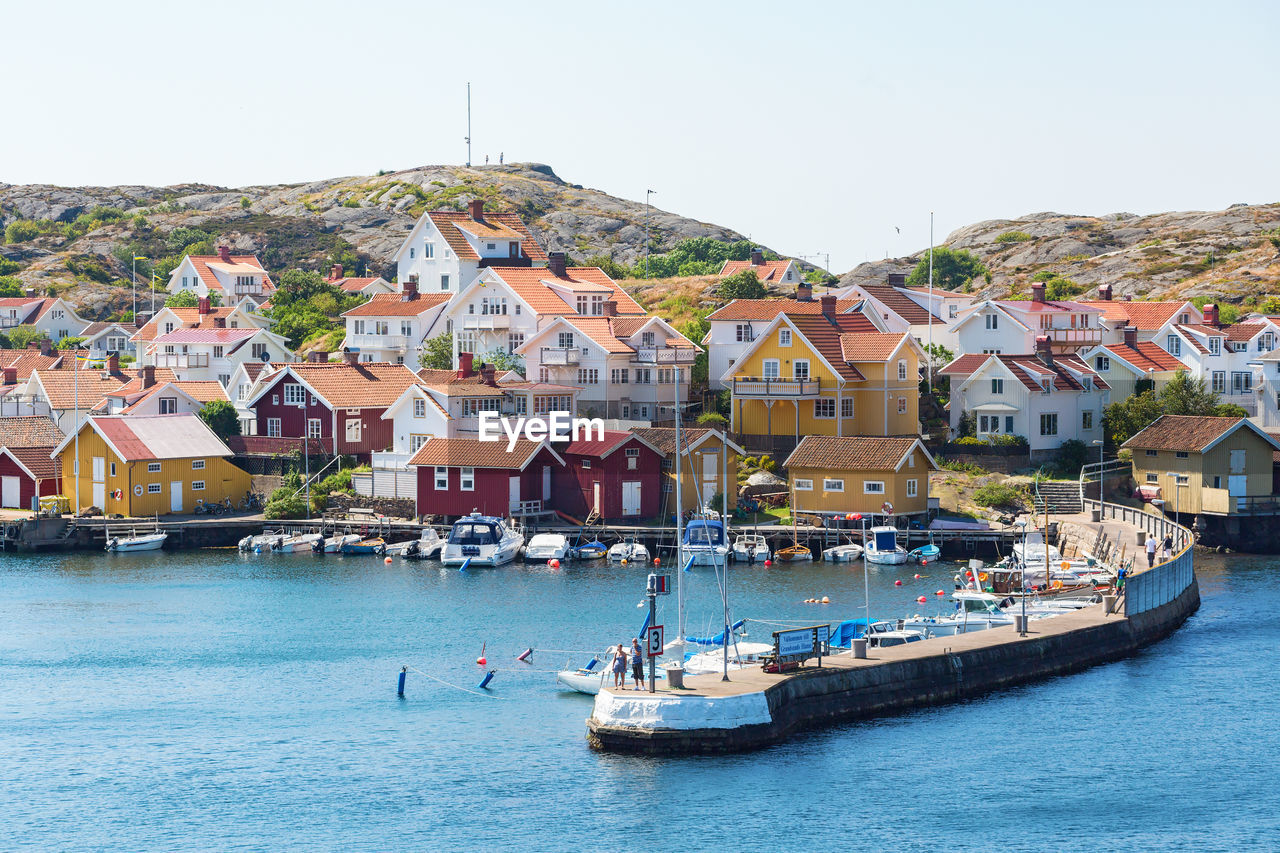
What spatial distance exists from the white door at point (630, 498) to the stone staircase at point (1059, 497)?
1918 centimetres

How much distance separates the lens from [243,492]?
301ft

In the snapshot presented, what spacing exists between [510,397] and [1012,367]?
2671 cm

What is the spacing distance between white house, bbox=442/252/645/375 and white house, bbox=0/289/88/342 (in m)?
57.0

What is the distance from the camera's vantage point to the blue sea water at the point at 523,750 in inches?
1588

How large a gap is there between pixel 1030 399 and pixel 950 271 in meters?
77.1

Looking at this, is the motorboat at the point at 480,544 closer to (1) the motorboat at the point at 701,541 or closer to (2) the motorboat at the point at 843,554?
(1) the motorboat at the point at 701,541

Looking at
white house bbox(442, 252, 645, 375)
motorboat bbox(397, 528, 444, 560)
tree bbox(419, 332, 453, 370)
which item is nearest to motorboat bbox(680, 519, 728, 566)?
motorboat bbox(397, 528, 444, 560)

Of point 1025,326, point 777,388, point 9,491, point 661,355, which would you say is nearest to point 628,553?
point 777,388

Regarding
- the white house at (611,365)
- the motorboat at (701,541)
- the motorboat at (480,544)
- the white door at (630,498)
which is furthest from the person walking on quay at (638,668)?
the white house at (611,365)

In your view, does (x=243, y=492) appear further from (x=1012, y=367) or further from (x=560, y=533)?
(x=1012, y=367)

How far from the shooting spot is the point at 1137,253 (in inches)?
6447

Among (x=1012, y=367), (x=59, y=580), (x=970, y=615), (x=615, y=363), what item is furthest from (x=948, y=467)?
(x=59, y=580)

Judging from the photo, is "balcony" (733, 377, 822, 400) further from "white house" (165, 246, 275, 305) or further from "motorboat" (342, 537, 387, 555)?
"white house" (165, 246, 275, 305)

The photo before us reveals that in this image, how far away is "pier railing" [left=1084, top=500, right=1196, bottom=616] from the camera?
59.6 m
